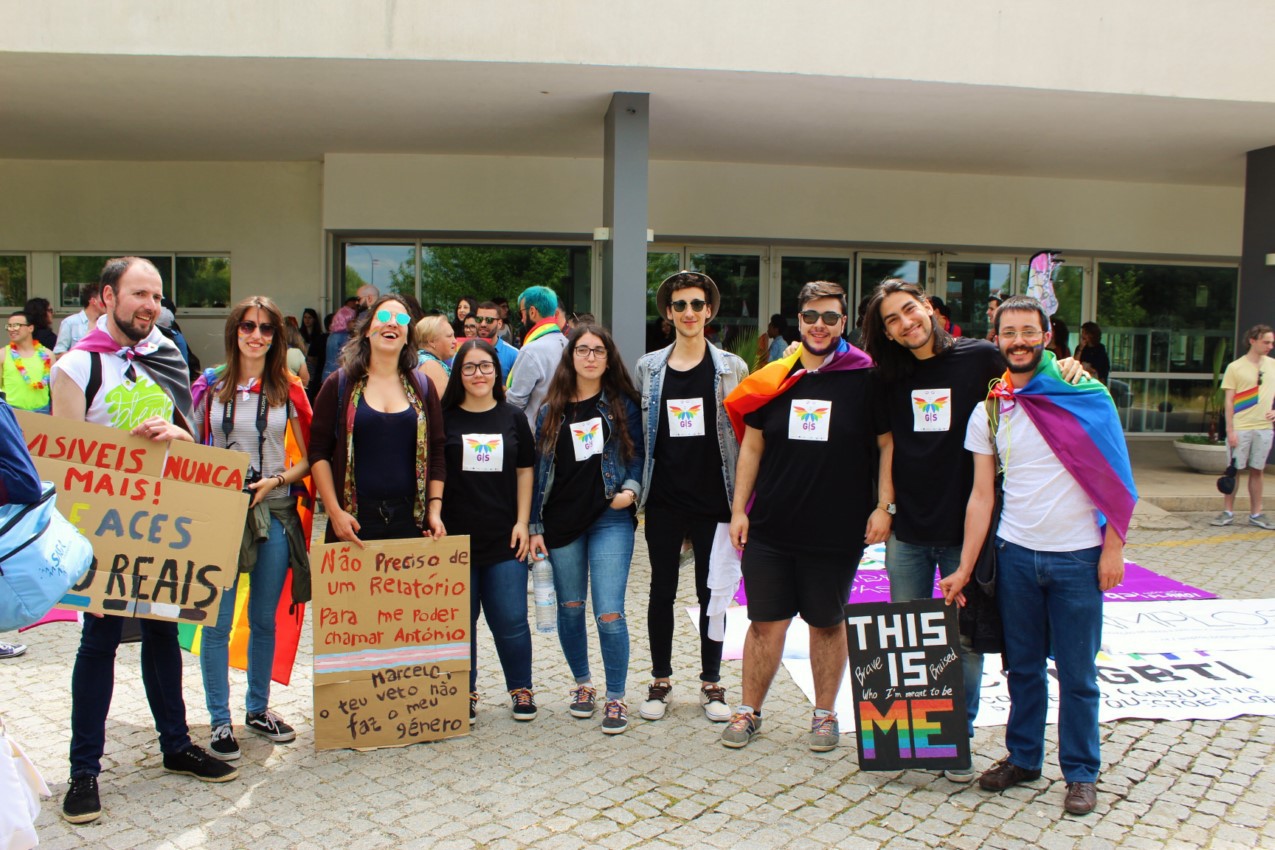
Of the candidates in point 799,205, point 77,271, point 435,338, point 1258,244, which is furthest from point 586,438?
point 77,271

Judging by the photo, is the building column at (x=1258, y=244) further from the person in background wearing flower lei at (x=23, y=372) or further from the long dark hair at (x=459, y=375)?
the person in background wearing flower lei at (x=23, y=372)

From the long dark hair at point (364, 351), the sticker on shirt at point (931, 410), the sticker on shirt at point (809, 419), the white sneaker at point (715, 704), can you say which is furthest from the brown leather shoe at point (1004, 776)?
the long dark hair at point (364, 351)

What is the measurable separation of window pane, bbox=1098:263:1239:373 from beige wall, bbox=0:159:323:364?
11.8m

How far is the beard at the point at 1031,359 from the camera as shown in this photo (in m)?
3.38

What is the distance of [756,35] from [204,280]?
8447 mm

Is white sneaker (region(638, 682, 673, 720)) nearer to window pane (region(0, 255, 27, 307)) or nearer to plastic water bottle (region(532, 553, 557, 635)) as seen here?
plastic water bottle (region(532, 553, 557, 635))

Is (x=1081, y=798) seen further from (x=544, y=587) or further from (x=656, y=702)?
(x=544, y=587)

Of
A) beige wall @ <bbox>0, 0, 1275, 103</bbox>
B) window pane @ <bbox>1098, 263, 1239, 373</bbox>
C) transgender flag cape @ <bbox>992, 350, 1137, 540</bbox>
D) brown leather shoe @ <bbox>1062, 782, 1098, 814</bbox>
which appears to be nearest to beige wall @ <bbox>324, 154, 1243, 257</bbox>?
window pane @ <bbox>1098, 263, 1239, 373</bbox>

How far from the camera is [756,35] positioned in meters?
8.17

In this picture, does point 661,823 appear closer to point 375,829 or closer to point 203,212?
point 375,829

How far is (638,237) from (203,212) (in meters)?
6.66

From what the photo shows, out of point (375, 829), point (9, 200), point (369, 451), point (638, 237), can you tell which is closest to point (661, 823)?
point (375, 829)

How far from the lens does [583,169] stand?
39.7 ft

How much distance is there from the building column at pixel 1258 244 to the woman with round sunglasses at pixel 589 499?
9810mm
